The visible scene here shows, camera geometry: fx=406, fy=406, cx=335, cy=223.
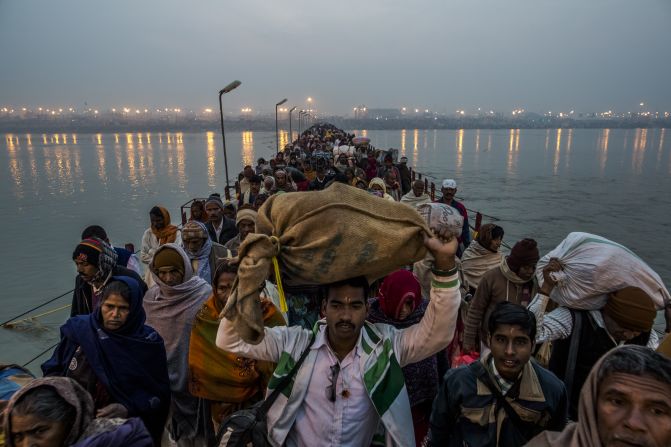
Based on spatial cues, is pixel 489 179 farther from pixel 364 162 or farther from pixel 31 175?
pixel 31 175

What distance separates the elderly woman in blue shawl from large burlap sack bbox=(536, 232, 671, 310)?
279cm

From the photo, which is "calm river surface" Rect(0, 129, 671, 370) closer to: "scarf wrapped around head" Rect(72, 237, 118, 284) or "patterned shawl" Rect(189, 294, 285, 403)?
"scarf wrapped around head" Rect(72, 237, 118, 284)

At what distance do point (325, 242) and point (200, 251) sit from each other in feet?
10.6

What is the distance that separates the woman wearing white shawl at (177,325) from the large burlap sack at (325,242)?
178 centimetres

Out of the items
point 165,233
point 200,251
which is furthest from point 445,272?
point 165,233

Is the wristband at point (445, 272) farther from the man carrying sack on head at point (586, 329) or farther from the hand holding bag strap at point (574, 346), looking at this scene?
the hand holding bag strap at point (574, 346)

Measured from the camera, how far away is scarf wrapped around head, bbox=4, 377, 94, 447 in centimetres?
174

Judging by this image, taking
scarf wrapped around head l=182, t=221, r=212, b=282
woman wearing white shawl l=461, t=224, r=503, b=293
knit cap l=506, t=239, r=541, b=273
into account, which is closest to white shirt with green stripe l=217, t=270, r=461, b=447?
knit cap l=506, t=239, r=541, b=273

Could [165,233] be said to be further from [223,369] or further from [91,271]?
[223,369]

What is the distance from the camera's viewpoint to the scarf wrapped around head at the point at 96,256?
3.33 metres

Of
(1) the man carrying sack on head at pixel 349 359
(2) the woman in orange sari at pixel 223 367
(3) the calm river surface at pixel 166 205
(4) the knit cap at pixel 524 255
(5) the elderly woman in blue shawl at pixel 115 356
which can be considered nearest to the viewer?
(1) the man carrying sack on head at pixel 349 359

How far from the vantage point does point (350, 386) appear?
1.95m

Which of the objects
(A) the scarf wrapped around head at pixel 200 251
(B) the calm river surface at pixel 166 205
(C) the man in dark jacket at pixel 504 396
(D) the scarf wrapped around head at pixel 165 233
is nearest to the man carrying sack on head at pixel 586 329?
(C) the man in dark jacket at pixel 504 396

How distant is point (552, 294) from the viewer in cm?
277
